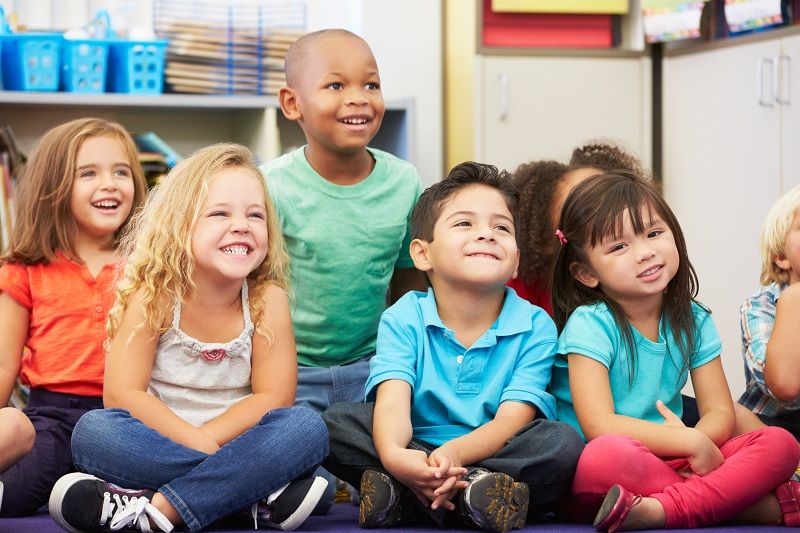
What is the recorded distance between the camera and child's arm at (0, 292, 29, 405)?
182 centimetres

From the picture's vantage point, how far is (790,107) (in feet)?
8.58

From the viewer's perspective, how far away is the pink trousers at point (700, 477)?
1492mm

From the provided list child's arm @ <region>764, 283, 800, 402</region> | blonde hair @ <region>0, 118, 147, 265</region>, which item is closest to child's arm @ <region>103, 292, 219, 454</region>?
blonde hair @ <region>0, 118, 147, 265</region>

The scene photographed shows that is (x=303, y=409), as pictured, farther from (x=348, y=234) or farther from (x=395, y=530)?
(x=348, y=234)

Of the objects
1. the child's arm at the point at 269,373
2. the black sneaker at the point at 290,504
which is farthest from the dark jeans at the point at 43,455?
the black sneaker at the point at 290,504

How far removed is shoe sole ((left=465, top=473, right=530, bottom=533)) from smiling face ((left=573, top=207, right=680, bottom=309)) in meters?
0.37

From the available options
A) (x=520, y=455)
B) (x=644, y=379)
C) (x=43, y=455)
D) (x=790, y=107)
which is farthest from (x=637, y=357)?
(x=790, y=107)

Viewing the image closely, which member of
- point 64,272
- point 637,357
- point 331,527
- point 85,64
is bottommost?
point 331,527

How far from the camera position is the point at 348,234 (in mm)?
1986

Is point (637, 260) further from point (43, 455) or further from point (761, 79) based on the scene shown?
point (761, 79)

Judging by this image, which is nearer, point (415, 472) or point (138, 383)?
point (415, 472)

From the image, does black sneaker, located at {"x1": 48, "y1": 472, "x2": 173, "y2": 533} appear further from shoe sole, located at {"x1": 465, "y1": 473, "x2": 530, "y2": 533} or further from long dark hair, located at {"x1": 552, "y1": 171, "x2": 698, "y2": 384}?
long dark hair, located at {"x1": 552, "y1": 171, "x2": 698, "y2": 384}

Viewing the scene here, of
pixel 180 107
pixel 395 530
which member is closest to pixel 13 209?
pixel 180 107

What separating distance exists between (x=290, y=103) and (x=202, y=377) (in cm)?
61
